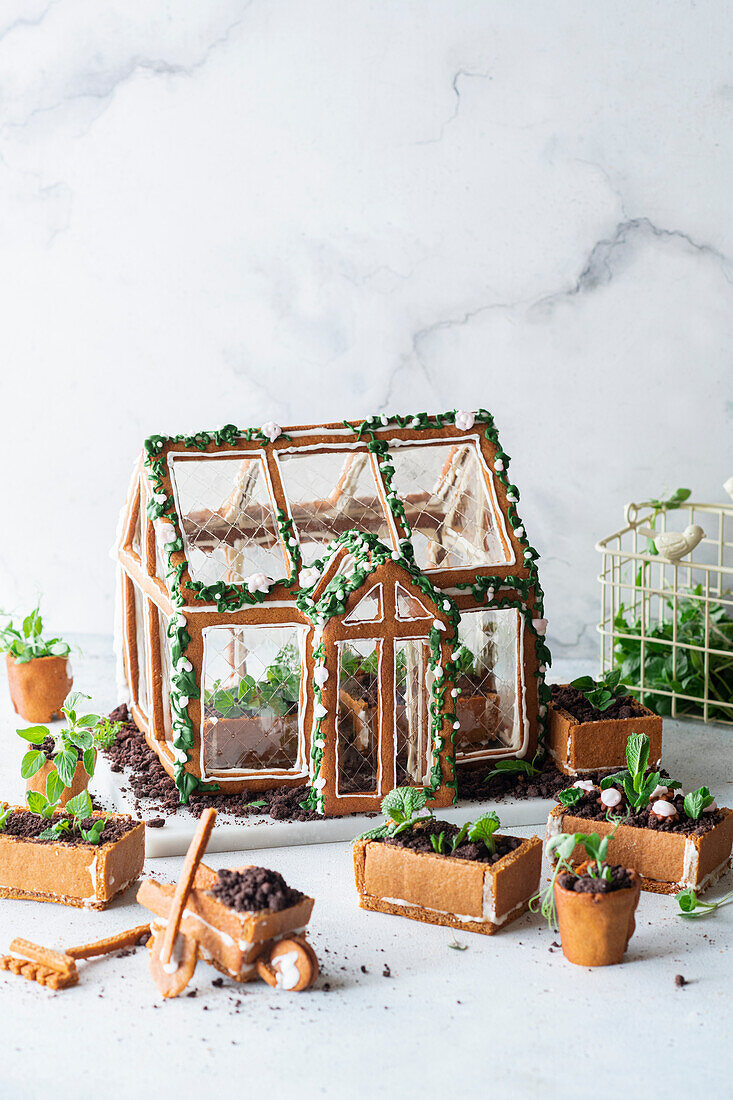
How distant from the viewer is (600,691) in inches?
142

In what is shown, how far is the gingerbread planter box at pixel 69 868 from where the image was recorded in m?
2.86

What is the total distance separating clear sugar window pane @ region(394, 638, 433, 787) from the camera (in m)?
3.24

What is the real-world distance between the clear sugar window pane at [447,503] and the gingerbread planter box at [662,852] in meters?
0.93

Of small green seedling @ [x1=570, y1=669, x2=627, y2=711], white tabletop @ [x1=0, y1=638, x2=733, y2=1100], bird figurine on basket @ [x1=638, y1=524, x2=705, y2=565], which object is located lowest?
white tabletop @ [x1=0, y1=638, x2=733, y2=1100]

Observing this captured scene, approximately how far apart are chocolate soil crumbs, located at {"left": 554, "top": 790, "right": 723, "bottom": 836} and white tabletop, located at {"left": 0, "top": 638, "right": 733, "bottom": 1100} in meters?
0.18

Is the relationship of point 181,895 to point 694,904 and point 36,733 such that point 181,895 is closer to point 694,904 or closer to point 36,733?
point 36,733

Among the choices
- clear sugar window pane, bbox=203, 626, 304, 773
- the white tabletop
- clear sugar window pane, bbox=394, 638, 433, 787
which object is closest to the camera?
the white tabletop

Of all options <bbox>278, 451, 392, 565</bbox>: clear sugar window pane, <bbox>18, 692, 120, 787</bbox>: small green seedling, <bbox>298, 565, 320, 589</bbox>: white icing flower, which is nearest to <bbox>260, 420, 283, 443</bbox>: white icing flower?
<bbox>278, 451, 392, 565</bbox>: clear sugar window pane

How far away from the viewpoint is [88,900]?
9.48ft

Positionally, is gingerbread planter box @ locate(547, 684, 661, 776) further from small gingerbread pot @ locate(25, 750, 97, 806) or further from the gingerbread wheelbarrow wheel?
small gingerbread pot @ locate(25, 750, 97, 806)

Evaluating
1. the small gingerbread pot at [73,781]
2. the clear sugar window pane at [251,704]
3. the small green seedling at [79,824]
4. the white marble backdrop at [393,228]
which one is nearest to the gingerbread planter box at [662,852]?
the clear sugar window pane at [251,704]

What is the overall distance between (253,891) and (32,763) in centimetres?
94

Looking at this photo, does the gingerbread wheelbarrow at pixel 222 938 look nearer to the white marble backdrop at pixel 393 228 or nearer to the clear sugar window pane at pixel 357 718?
the clear sugar window pane at pixel 357 718

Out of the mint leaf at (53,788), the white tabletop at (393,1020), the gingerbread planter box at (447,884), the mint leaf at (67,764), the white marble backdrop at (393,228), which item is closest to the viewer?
the white tabletop at (393,1020)
